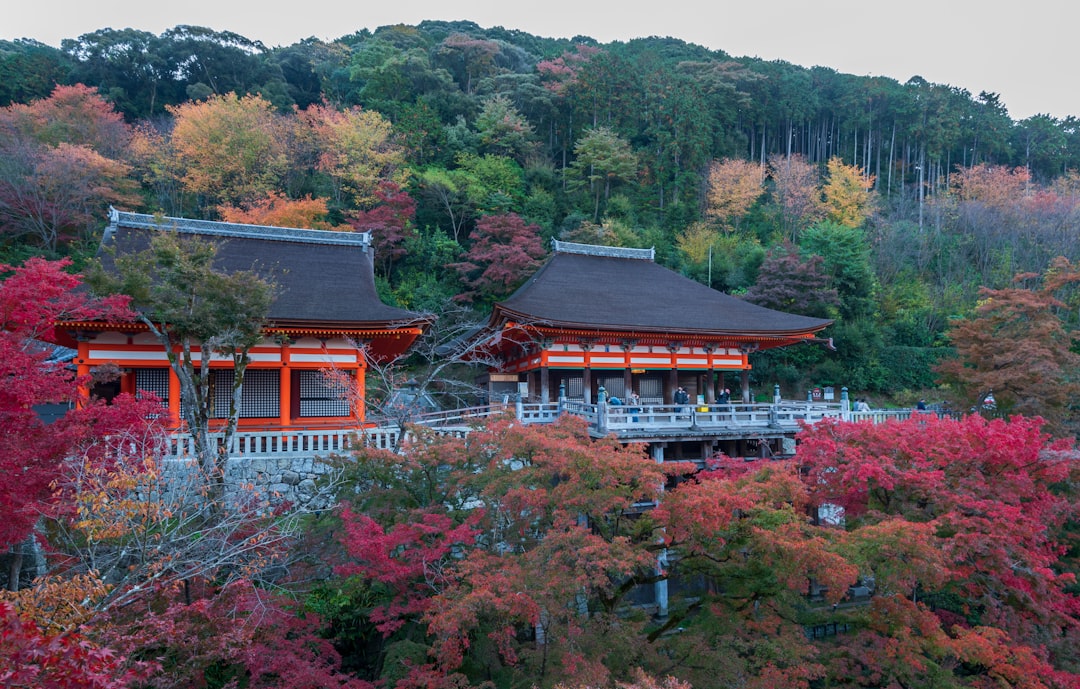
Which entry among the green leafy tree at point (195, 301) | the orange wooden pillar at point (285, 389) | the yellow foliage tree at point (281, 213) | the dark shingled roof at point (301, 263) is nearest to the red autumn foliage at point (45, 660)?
the green leafy tree at point (195, 301)

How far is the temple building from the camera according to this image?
55.2ft

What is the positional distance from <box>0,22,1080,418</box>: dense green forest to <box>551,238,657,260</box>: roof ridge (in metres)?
2.59

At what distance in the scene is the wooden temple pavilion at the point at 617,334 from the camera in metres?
16.8

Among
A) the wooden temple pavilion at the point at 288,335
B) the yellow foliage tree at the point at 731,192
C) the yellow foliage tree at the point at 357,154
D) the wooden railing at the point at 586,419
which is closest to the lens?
the wooden railing at the point at 586,419

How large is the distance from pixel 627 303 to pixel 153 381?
13.2m

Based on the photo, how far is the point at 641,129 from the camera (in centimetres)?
3816

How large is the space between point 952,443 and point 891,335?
19889 mm

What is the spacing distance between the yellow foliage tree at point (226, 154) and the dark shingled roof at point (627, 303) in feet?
50.0

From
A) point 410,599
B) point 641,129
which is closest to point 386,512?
point 410,599

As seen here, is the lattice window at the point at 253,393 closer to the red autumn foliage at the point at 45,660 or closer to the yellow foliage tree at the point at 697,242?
the red autumn foliage at the point at 45,660

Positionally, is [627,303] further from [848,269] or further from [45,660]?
[45,660]

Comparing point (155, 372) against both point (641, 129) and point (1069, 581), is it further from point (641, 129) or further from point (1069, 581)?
point (641, 129)

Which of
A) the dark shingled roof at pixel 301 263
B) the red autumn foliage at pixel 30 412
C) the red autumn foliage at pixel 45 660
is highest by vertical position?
the dark shingled roof at pixel 301 263

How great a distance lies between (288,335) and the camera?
526 inches
